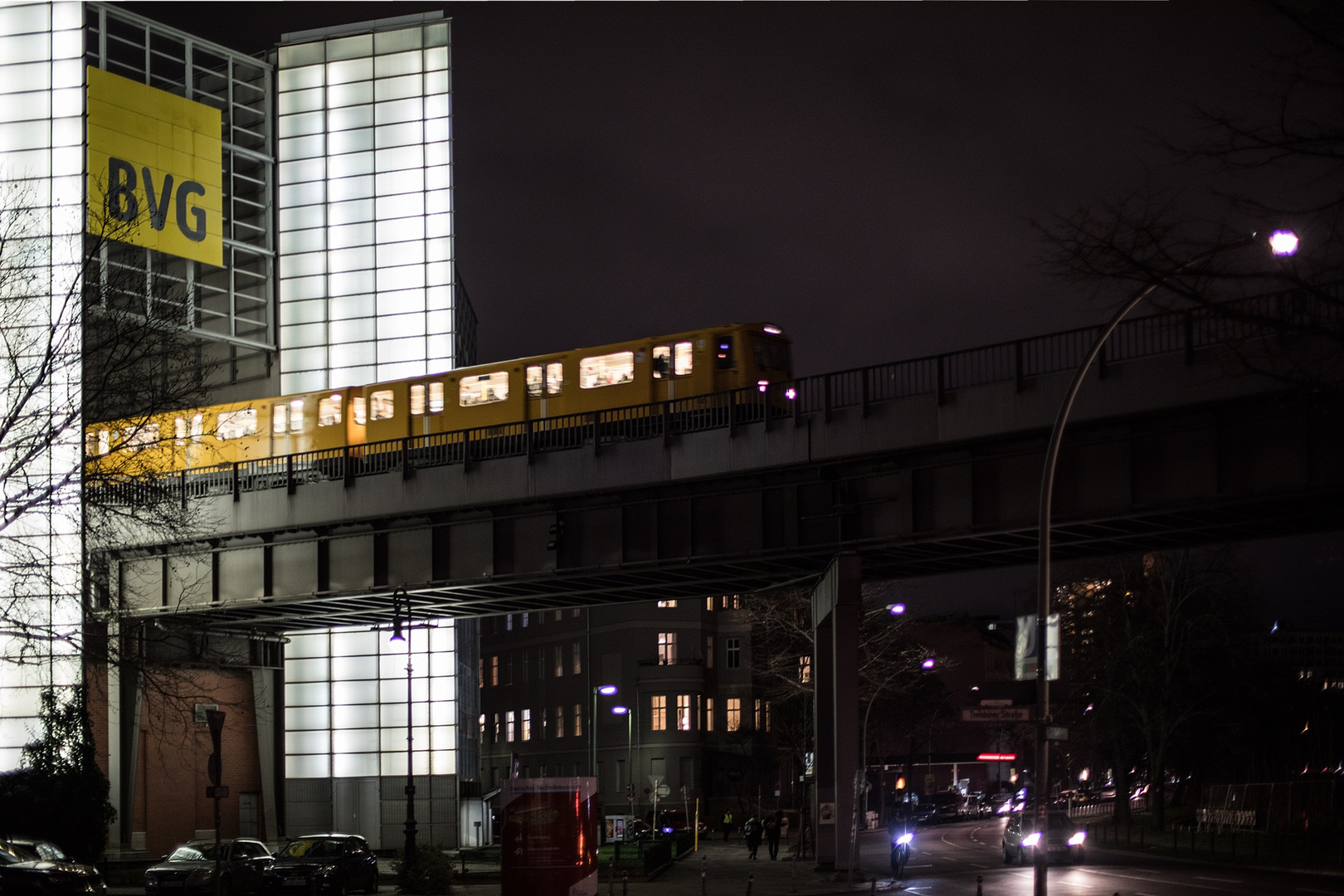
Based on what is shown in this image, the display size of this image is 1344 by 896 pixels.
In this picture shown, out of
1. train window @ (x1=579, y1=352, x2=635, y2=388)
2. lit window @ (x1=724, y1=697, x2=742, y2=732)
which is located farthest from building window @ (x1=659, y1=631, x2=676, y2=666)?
train window @ (x1=579, y1=352, x2=635, y2=388)

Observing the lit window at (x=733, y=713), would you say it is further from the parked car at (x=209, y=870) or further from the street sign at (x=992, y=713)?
the street sign at (x=992, y=713)

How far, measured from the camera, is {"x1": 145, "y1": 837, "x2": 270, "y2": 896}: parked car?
102 ft

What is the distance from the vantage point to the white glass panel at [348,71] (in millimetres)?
73438

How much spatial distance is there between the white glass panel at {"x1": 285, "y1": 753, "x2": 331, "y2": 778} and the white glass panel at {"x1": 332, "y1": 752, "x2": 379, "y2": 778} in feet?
1.32

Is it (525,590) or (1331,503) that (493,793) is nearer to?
(525,590)

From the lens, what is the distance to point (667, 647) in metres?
95.4

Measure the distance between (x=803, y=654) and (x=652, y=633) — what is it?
32.1 metres

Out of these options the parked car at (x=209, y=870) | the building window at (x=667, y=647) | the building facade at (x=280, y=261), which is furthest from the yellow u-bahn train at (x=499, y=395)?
the building window at (x=667, y=647)

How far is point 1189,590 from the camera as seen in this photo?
6431 cm

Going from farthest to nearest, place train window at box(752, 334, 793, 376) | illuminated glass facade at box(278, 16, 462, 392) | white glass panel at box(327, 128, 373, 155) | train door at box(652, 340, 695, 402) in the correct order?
white glass panel at box(327, 128, 373, 155)
illuminated glass facade at box(278, 16, 462, 392)
train door at box(652, 340, 695, 402)
train window at box(752, 334, 793, 376)

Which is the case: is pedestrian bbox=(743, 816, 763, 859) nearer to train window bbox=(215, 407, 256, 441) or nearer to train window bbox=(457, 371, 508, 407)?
train window bbox=(457, 371, 508, 407)

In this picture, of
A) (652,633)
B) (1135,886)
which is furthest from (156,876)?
(652,633)

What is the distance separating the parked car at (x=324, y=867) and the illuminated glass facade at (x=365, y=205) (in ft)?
118

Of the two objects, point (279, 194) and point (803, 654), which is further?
point (279, 194)
